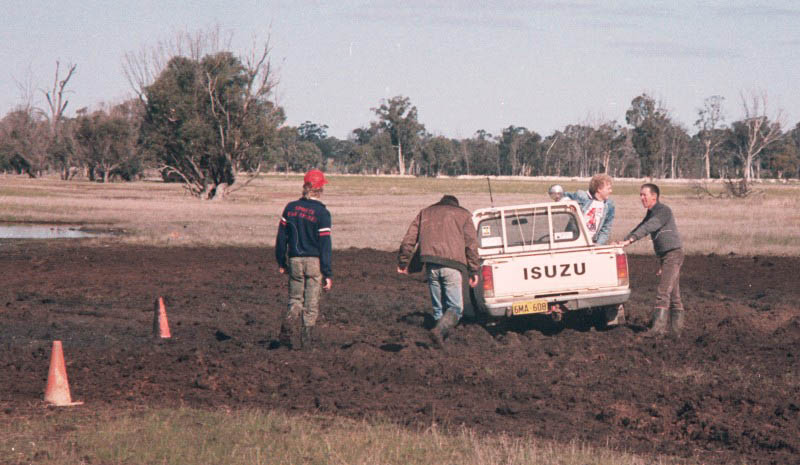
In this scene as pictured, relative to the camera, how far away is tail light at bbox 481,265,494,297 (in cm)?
1214

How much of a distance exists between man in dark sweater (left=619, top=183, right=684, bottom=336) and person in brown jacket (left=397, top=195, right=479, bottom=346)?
2.30 meters

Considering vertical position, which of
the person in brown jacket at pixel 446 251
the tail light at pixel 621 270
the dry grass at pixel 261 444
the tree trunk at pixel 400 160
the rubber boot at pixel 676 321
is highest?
the tree trunk at pixel 400 160

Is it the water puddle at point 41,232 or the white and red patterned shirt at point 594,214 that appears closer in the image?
the white and red patterned shirt at point 594,214

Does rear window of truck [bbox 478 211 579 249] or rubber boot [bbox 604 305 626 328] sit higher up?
rear window of truck [bbox 478 211 579 249]

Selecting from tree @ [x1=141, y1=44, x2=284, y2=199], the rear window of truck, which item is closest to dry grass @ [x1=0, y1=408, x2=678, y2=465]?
the rear window of truck

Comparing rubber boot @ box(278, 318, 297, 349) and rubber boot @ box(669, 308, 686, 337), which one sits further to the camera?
rubber boot @ box(669, 308, 686, 337)

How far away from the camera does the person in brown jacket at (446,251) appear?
1092 centimetres

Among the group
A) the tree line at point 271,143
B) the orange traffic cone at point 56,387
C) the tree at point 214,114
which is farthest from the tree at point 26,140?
the orange traffic cone at point 56,387

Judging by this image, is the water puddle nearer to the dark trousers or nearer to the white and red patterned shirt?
the white and red patterned shirt

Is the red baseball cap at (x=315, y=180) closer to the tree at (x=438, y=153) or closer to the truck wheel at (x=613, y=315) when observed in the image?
the truck wheel at (x=613, y=315)

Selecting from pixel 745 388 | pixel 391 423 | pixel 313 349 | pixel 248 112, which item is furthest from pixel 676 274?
pixel 248 112

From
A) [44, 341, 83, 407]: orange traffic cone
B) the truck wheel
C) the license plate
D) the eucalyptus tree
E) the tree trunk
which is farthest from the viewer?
the tree trunk

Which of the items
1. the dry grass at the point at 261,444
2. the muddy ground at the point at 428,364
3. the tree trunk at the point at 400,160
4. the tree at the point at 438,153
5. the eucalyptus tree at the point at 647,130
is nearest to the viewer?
the dry grass at the point at 261,444

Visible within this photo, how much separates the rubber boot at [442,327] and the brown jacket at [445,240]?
53cm
